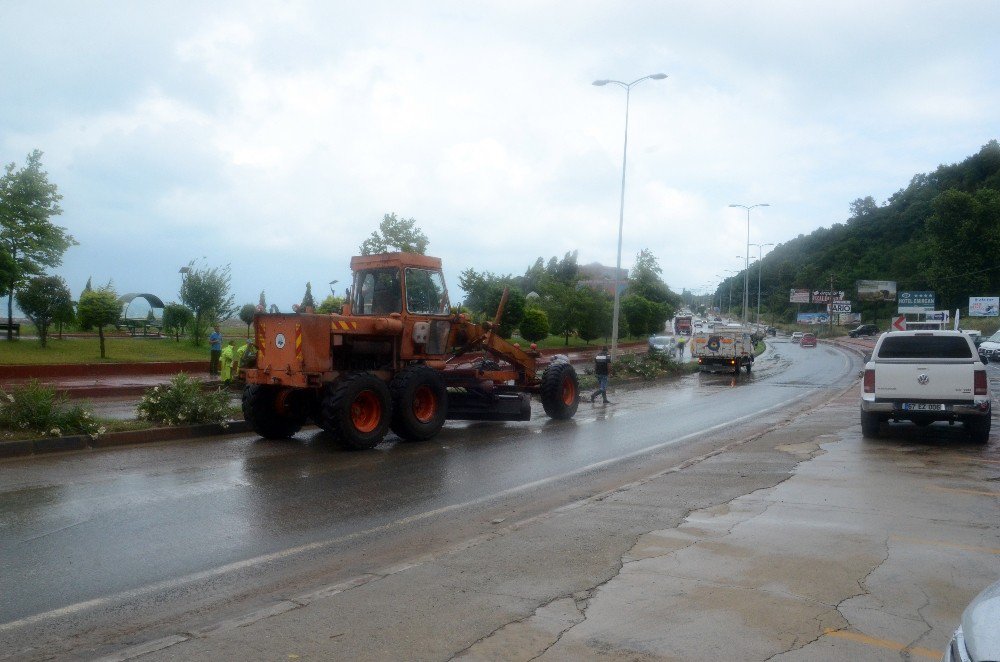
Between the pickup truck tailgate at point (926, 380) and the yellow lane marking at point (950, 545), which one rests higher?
the pickup truck tailgate at point (926, 380)

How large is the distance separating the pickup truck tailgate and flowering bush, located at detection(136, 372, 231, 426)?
1099 cm

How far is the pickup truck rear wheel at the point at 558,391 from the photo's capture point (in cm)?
1727

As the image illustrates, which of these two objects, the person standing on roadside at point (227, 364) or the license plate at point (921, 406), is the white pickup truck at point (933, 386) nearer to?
the license plate at point (921, 406)

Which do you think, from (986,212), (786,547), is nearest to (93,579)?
(786,547)

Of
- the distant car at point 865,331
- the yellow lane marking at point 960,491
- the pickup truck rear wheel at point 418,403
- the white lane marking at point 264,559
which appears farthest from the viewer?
the distant car at point 865,331

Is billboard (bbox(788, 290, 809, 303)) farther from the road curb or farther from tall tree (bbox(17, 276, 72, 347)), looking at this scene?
the road curb

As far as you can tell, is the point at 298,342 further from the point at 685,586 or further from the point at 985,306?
the point at 985,306

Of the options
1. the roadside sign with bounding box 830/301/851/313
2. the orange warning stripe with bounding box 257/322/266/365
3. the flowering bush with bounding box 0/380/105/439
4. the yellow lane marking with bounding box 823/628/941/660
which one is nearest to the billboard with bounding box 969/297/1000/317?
the roadside sign with bounding box 830/301/851/313

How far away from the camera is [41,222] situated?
3300 cm

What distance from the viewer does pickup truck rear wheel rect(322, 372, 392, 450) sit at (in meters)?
12.0

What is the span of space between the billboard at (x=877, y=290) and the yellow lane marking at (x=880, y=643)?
3716 inches

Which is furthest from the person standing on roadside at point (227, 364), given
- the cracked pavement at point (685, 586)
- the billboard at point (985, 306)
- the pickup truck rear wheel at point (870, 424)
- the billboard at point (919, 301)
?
the billboard at point (985, 306)

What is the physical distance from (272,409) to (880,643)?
10.5 metres

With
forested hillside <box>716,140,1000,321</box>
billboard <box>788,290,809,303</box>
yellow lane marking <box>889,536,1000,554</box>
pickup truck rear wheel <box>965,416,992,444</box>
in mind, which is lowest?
yellow lane marking <box>889,536,1000,554</box>
